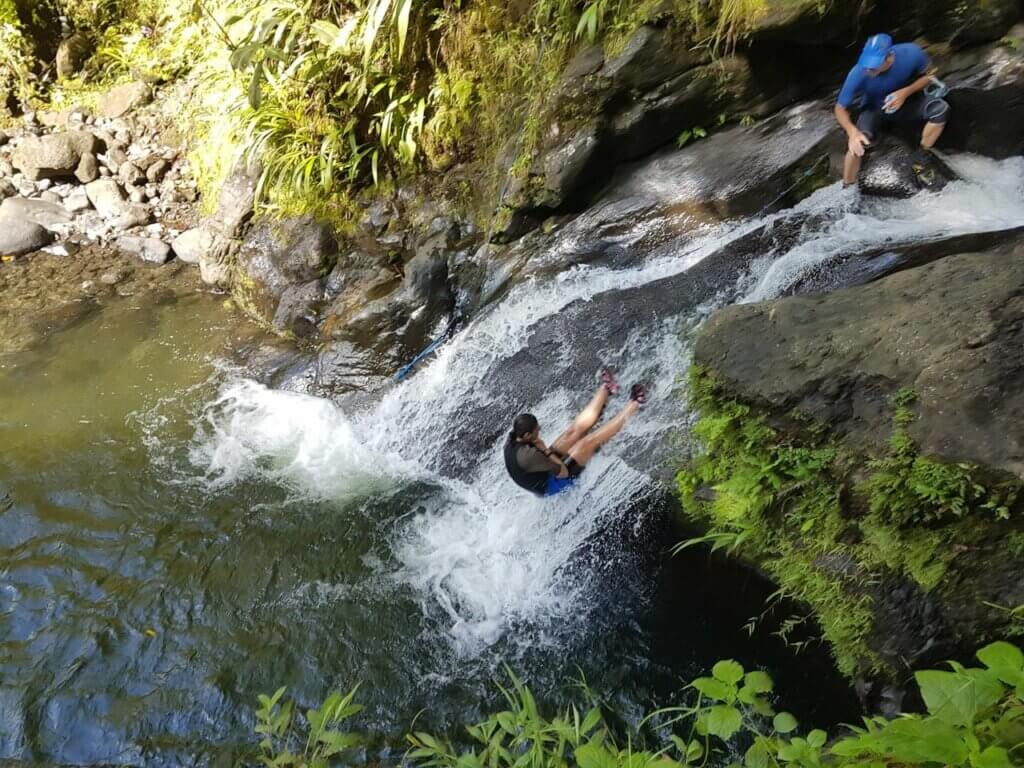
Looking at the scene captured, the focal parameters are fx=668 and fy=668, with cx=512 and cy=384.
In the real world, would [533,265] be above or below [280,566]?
above

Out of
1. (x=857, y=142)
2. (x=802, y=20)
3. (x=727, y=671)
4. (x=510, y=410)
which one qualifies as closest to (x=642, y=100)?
(x=802, y=20)

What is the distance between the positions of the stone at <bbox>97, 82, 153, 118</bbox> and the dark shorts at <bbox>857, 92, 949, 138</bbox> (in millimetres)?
9609

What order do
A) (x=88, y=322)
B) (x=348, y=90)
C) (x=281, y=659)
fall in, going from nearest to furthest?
(x=281, y=659)
(x=348, y=90)
(x=88, y=322)

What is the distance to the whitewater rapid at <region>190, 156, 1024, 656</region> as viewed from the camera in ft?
15.4

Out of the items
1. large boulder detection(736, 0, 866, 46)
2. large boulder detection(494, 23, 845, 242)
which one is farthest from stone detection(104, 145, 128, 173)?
large boulder detection(736, 0, 866, 46)

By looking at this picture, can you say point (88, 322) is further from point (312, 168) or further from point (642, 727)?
point (642, 727)

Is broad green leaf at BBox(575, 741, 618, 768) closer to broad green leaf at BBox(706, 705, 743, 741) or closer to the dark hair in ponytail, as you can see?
broad green leaf at BBox(706, 705, 743, 741)

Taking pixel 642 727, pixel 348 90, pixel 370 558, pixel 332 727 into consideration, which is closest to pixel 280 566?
pixel 370 558

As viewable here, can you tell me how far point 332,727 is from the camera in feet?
13.4

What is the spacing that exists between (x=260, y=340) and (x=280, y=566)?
3.15 metres

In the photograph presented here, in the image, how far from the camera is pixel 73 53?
33.3 ft

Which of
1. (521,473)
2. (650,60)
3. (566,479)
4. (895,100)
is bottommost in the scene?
(566,479)

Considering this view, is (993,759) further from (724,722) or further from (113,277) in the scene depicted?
(113,277)

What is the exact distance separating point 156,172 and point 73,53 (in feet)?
9.02
